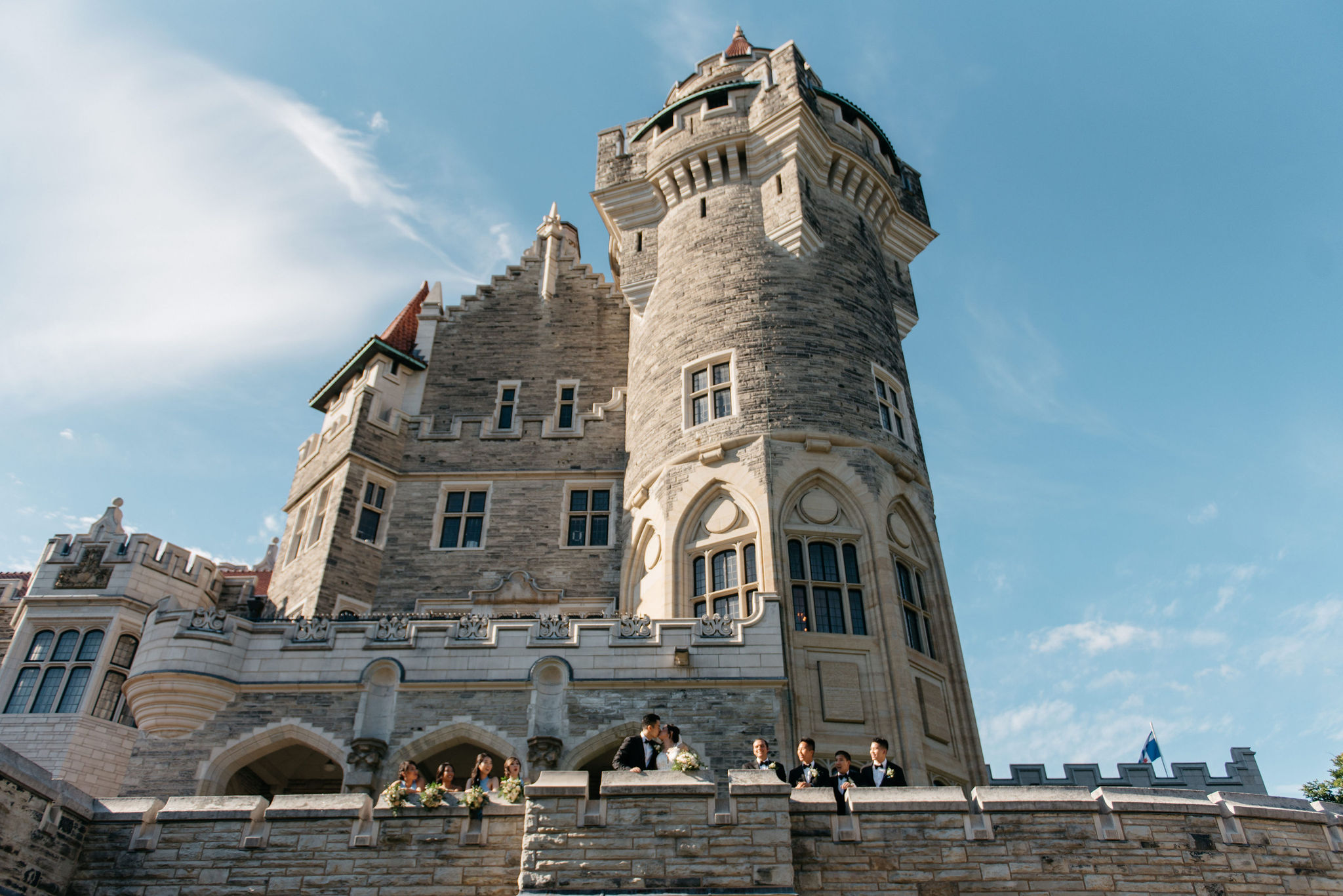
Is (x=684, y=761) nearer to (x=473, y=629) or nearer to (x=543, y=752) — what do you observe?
(x=543, y=752)

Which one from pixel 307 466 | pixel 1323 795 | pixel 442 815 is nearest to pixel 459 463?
pixel 307 466

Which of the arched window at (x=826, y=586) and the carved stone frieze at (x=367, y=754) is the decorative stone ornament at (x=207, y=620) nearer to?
the carved stone frieze at (x=367, y=754)

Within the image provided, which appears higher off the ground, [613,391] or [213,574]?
[613,391]

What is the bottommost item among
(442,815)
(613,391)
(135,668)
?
(442,815)

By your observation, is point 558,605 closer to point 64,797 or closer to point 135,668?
point 135,668

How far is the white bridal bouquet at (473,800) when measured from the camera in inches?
445

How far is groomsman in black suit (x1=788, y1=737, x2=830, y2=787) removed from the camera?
11.3 m

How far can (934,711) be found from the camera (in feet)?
57.7

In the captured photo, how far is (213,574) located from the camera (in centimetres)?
2261

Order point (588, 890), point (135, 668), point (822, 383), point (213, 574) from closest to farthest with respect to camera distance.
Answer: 1. point (588, 890)
2. point (135, 668)
3. point (822, 383)
4. point (213, 574)

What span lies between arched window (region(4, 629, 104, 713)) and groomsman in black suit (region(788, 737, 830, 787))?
14314 mm

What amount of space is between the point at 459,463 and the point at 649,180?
8.34 metres

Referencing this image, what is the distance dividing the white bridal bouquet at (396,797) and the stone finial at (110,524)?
43.0ft

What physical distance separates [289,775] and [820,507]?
10.5 m
